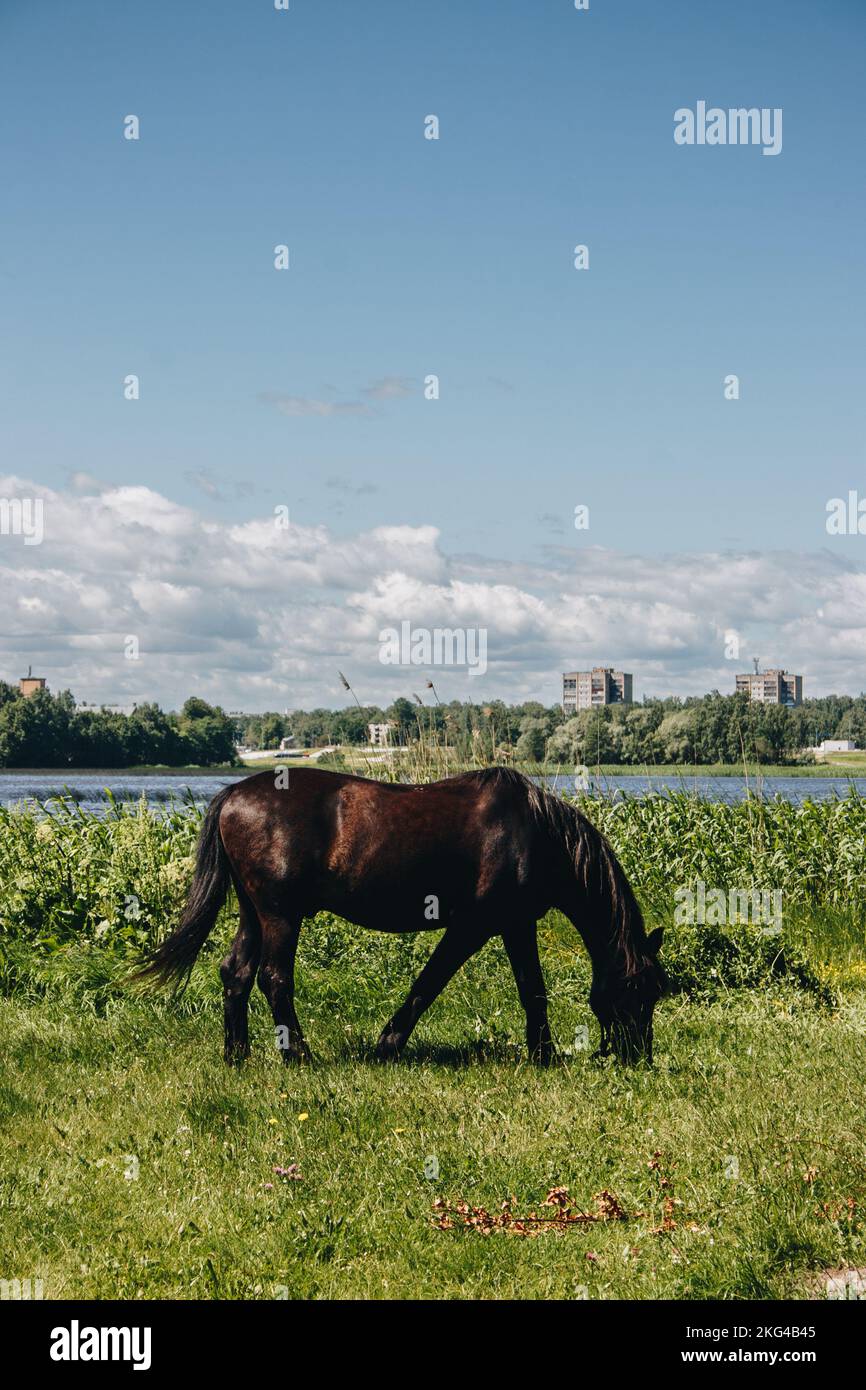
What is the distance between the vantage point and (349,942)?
10.4 meters

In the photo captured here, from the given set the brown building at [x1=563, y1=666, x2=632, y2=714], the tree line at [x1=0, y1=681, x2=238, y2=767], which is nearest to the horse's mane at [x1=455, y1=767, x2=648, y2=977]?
the brown building at [x1=563, y1=666, x2=632, y2=714]

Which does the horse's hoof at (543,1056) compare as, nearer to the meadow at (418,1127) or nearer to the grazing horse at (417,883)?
the grazing horse at (417,883)

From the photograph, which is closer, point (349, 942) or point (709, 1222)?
point (709, 1222)

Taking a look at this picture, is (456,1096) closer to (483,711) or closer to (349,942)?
(349,942)

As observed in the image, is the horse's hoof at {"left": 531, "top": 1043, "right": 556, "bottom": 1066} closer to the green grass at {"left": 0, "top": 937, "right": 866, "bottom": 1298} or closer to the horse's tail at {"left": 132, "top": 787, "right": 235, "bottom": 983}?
the green grass at {"left": 0, "top": 937, "right": 866, "bottom": 1298}

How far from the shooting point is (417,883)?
6949 mm

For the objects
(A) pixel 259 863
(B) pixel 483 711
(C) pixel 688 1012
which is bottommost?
(C) pixel 688 1012

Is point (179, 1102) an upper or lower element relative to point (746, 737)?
lower

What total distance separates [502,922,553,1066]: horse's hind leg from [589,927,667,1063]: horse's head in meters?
0.33

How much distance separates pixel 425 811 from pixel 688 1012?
3.37 metres

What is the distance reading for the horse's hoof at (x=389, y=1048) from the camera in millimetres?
7008

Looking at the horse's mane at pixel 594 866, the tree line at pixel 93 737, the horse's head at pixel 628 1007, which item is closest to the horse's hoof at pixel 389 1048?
the horse's head at pixel 628 1007

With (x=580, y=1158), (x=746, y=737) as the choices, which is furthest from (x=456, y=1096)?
(x=746, y=737)

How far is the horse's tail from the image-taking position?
713 centimetres
